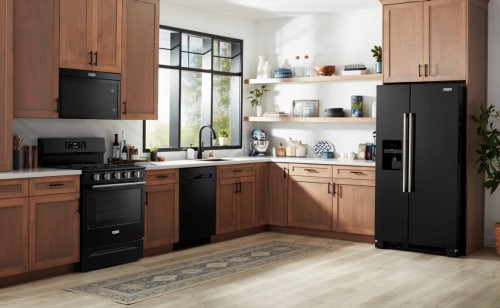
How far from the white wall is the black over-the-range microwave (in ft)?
12.4

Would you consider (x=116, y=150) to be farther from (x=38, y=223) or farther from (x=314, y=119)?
(x=314, y=119)

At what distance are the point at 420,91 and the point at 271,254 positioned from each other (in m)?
2.19

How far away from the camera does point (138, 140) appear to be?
22.2 ft

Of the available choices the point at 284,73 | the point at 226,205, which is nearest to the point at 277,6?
the point at 284,73

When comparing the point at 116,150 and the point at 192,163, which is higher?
the point at 116,150

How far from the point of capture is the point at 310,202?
736 centimetres

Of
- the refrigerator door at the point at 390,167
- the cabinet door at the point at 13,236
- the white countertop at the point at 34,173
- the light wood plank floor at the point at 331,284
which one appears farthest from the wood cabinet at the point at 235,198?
the cabinet door at the point at 13,236

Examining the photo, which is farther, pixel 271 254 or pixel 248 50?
pixel 248 50

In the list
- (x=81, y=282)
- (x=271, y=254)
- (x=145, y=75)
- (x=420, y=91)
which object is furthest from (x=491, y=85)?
(x=81, y=282)

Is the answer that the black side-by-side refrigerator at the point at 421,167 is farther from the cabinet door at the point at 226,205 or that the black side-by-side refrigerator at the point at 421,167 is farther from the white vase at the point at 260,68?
the white vase at the point at 260,68

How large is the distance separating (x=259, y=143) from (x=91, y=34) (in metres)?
3.02

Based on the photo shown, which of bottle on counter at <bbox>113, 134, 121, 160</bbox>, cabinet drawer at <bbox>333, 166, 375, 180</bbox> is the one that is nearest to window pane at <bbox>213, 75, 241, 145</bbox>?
cabinet drawer at <bbox>333, 166, 375, 180</bbox>

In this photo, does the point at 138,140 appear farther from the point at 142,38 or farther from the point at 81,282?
the point at 81,282

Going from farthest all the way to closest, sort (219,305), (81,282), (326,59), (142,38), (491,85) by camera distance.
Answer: (326,59) < (491,85) < (142,38) < (81,282) < (219,305)
